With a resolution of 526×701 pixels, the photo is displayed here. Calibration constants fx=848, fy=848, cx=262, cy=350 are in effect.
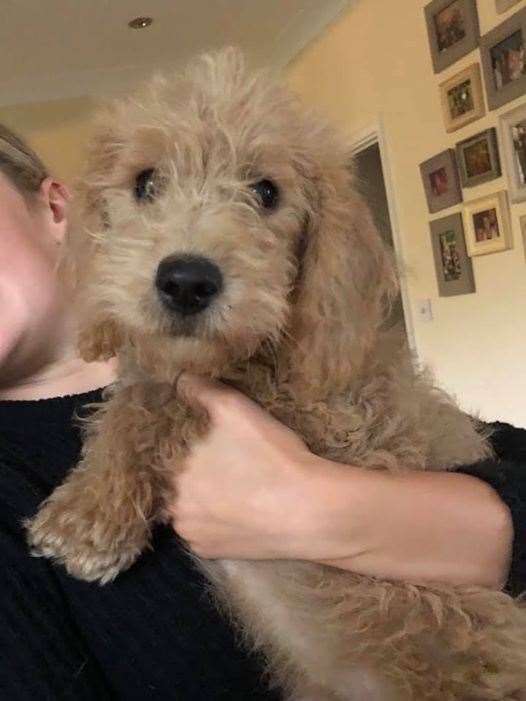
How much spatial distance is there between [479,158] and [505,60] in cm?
53

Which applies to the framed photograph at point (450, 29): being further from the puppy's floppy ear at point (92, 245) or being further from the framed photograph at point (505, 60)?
the puppy's floppy ear at point (92, 245)

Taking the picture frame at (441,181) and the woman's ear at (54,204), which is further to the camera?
the picture frame at (441,181)

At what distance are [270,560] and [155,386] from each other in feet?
Result: 1.28

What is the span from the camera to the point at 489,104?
439cm

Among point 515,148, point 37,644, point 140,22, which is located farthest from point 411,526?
point 140,22

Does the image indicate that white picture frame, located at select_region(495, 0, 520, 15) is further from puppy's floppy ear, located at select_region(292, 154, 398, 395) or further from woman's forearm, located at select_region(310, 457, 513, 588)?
woman's forearm, located at select_region(310, 457, 513, 588)

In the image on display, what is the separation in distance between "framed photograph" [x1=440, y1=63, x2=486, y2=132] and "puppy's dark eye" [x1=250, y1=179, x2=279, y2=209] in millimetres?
3182

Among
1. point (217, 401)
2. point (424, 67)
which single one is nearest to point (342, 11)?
point (424, 67)

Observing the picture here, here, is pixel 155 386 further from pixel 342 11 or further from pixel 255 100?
pixel 342 11

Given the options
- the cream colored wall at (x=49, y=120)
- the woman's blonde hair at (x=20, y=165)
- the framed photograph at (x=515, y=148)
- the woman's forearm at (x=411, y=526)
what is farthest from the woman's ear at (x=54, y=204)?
the cream colored wall at (x=49, y=120)

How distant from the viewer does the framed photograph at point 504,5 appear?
4.12 metres

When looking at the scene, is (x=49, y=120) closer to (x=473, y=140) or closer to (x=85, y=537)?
(x=473, y=140)

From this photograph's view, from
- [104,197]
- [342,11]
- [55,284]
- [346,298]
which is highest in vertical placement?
[342,11]

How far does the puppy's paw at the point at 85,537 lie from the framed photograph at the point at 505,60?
341 centimetres
